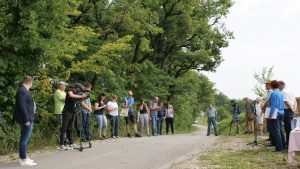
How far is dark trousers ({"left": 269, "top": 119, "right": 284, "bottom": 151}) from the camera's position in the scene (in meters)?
12.4

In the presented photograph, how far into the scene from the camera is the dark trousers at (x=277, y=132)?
12.4 metres

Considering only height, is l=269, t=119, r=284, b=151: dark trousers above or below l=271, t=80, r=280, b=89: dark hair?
below

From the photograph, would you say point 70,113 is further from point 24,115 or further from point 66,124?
point 24,115

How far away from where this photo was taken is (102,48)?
2008 cm

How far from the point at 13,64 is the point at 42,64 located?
1614 mm

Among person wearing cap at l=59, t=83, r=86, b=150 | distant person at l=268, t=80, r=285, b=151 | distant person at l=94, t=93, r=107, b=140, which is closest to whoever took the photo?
distant person at l=268, t=80, r=285, b=151

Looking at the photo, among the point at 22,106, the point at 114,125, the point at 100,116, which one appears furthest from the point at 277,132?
the point at 114,125

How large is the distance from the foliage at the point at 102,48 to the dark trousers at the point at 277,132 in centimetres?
712

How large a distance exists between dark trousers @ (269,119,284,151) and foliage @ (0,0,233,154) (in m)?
7.12

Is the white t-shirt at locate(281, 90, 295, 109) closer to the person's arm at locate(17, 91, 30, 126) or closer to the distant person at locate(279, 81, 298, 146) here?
the distant person at locate(279, 81, 298, 146)

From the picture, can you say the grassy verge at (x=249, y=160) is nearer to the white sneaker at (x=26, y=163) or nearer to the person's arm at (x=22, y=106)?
the white sneaker at (x=26, y=163)

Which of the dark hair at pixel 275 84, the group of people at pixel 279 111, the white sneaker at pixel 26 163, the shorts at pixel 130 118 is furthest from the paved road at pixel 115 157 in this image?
the shorts at pixel 130 118

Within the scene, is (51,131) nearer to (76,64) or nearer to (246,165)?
(76,64)

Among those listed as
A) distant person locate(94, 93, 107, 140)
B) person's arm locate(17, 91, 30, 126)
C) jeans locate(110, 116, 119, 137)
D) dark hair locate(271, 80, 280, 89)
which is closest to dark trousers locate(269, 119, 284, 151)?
dark hair locate(271, 80, 280, 89)
